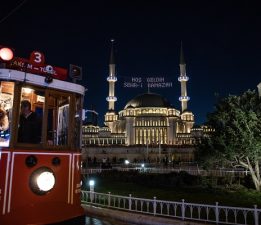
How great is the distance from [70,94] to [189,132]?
97.4 meters

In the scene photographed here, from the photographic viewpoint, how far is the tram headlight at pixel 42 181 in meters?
5.88

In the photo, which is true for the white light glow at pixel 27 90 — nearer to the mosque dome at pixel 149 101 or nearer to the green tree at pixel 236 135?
the green tree at pixel 236 135

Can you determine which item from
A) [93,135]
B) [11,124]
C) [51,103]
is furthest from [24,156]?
[93,135]

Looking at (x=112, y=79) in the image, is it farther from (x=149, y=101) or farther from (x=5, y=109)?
(x=5, y=109)

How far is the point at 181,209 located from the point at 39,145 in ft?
21.9

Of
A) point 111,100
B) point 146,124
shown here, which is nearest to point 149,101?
point 146,124

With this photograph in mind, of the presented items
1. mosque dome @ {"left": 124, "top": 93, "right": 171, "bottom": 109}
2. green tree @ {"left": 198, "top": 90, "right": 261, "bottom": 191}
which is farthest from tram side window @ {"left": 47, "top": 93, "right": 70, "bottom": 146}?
mosque dome @ {"left": 124, "top": 93, "right": 171, "bottom": 109}

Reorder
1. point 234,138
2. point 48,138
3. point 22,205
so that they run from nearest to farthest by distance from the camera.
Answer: point 22,205 < point 48,138 < point 234,138

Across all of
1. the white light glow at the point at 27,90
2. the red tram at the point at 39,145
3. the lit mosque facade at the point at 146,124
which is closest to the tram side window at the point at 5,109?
the red tram at the point at 39,145

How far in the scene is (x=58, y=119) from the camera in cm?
685

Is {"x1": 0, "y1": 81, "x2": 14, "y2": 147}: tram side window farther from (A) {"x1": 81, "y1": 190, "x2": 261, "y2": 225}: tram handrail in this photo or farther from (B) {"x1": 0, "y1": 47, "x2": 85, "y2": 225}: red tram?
(A) {"x1": 81, "y1": 190, "x2": 261, "y2": 225}: tram handrail

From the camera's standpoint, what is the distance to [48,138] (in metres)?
6.27

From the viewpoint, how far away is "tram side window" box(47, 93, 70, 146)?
21.4ft

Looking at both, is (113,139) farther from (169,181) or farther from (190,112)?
(169,181)
